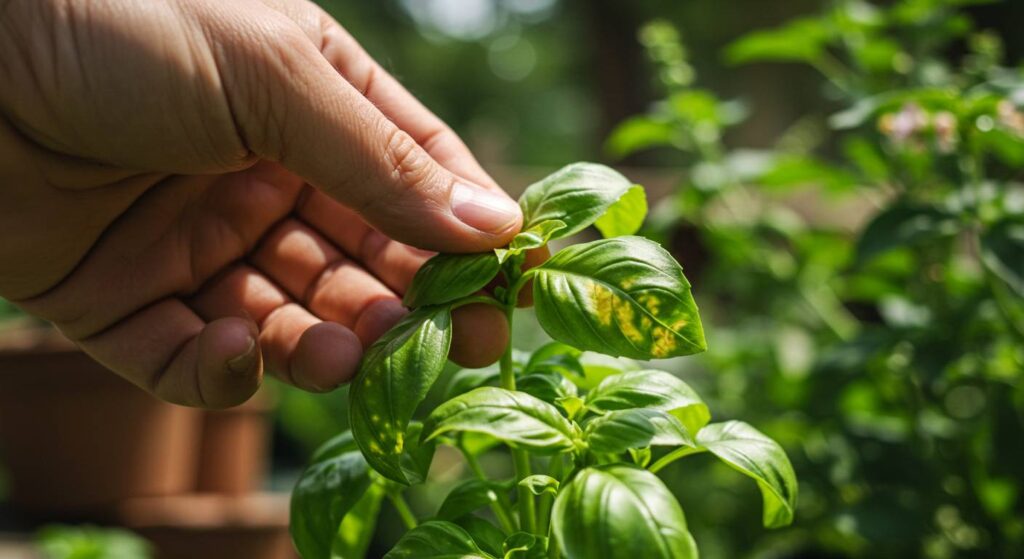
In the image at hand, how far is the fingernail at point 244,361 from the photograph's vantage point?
0.78 metres

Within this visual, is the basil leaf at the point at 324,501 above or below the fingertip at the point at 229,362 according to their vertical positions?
below

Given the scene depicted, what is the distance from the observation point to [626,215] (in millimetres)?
796

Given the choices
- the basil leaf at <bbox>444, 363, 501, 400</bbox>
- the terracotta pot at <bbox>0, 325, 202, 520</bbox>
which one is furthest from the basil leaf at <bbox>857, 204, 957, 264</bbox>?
the terracotta pot at <bbox>0, 325, 202, 520</bbox>

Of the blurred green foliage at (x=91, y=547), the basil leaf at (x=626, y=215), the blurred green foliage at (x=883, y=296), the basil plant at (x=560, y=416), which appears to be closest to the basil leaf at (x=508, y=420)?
the basil plant at (x=560, y=416)

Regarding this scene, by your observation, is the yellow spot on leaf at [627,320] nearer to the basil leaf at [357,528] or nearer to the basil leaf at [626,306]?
the basil leaf at [626,306]

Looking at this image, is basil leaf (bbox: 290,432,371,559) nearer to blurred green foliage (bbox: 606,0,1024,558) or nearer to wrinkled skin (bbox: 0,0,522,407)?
wrinkled skin (bbox: 0,0,522,407)

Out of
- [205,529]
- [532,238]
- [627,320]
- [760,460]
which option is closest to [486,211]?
[532,238]

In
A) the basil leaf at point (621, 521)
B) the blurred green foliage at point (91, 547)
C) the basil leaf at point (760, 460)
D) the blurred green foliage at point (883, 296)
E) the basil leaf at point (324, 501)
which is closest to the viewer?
the basil leaf at point (621, 521)

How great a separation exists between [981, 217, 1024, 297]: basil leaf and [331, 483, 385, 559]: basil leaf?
0.75 m

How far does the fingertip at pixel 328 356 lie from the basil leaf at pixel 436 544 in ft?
0.61

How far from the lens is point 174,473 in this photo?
87.0 inches

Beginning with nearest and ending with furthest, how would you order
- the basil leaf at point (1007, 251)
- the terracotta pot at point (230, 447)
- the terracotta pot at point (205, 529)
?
the basil leaf at point (1007, 251), the terracotta pot at point (205, 529), the terracotta pot at point (230, 447)

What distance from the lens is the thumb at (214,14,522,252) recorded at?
0.75 meters

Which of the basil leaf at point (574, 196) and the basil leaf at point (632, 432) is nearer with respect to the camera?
the basil leaf at point (632, 432)
